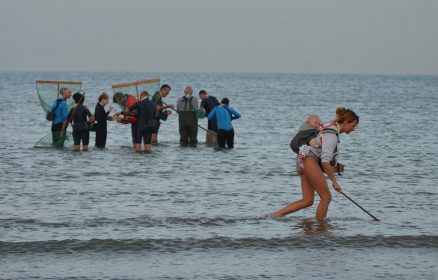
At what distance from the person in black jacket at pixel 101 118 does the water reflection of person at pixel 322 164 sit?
10.2 m

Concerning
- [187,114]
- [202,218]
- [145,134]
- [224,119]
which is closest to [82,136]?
[145,134]

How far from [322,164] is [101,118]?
1216 cm

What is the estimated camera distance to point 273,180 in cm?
1745

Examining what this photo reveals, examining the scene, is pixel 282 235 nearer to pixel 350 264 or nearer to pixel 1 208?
pixel 350 264

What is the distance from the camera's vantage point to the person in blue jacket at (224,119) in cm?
2253

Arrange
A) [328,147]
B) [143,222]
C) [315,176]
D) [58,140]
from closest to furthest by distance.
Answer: [328,147], [315,176], [143,222], [58,140]

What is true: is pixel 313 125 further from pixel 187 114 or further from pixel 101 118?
pixel 187 114

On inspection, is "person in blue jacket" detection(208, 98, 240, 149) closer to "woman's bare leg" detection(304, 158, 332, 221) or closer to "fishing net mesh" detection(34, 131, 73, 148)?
"fishing net mesh" detection(34, 131, 73, 148)

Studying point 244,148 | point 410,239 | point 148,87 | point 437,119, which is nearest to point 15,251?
point 410,239

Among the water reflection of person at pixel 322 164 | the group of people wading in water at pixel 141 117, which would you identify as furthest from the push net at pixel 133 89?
the water reflection of person at pixel 322 164

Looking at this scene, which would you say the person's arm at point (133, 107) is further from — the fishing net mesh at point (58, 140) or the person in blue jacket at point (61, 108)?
the fishing net mesh at point (58, 140)

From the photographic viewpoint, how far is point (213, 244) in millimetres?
10352

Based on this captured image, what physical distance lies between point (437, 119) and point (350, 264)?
38257mm

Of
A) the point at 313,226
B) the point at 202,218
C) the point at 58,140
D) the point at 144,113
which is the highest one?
the point at 144,113
